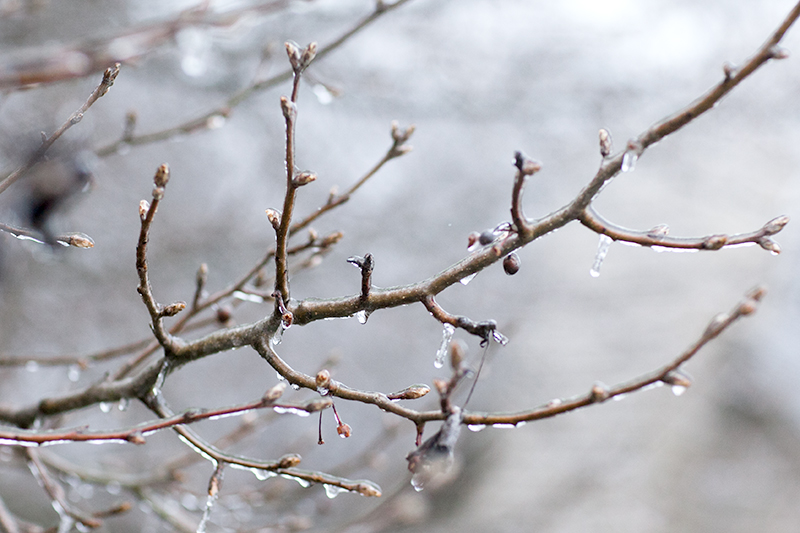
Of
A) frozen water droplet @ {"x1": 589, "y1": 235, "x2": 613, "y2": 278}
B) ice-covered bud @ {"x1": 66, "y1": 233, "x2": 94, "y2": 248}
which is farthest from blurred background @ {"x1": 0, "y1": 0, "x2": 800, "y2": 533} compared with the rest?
ice-covered bud @ {"x1": 66, "y1": 233, "x2": 94, "y2": 248}

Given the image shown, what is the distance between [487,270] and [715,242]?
167 inches

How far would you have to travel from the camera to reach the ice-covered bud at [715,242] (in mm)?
873

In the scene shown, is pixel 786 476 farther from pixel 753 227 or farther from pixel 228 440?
pixel 228 440

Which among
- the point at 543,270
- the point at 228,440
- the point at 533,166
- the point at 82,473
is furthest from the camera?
the point at 543,270

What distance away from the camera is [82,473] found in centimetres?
164

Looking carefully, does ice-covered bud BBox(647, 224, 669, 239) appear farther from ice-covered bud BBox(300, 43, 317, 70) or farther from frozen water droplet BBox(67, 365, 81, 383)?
frozen water droplet BBox(67, 365, 81, 383)

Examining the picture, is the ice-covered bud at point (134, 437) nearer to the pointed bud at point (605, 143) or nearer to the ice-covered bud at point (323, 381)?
the ice-covered bud at point (323, 381)

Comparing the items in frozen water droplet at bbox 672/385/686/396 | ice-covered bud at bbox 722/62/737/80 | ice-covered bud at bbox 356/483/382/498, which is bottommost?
frozen water droplet at bbox 672/385/686/396

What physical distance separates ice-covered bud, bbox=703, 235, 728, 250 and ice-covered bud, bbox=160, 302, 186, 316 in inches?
32.1

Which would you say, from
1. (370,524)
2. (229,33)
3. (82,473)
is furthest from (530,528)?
(229,33)

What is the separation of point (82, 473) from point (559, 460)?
4460mm

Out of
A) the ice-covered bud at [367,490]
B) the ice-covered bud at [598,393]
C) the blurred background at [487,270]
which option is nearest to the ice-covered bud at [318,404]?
the ice-covered bud at [367,490]

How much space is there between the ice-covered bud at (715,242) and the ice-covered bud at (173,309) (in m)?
0.82

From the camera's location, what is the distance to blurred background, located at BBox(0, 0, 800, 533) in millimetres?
3902
